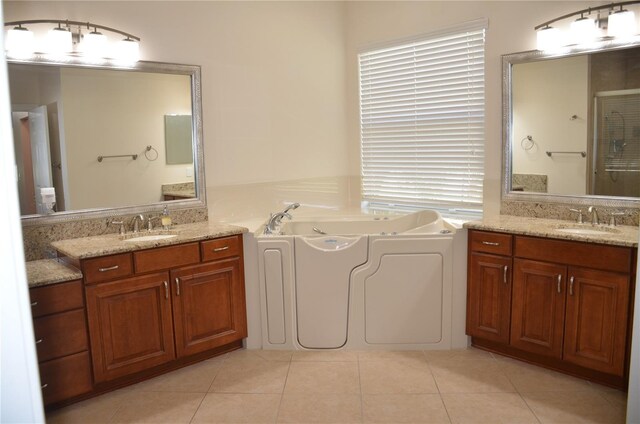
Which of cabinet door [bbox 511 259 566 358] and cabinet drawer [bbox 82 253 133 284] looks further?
cabinet door [bbox 511 259 566 358]

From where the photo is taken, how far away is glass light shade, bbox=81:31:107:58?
119 inches

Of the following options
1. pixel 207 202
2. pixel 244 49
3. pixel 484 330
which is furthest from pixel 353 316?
pixel 244 49

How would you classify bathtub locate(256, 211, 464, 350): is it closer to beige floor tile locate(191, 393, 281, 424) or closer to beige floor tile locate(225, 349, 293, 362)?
beige floor tile locate(225, 349, 293, 362)

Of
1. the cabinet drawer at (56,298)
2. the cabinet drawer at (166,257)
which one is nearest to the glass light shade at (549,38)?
the cabinet drawer at (166,257)

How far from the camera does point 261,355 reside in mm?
3281

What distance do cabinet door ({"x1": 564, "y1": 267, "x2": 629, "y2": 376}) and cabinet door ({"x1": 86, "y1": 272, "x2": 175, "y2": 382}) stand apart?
2237 mm

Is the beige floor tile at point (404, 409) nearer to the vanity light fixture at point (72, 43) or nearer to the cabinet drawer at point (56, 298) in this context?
the cabinet drawer at point (56, 298)

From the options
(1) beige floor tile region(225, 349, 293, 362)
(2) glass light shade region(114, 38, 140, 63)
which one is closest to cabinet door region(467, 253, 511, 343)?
(1) beige floor tile region(225, 349, 293, 362)

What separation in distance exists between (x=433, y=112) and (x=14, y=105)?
2855 millimetres

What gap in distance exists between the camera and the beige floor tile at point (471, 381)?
2779mm

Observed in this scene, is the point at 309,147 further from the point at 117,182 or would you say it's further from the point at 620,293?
the point at 620,293

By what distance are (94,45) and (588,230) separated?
3.07 m

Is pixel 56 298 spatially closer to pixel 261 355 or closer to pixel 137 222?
pixel 137 222

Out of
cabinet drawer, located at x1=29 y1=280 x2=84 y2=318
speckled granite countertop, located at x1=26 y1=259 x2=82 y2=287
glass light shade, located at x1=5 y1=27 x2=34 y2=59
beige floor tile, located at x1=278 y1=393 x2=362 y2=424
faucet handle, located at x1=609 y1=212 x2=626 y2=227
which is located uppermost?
glass light shade, located at x1=5 y1=27 x2=34 y2=59
